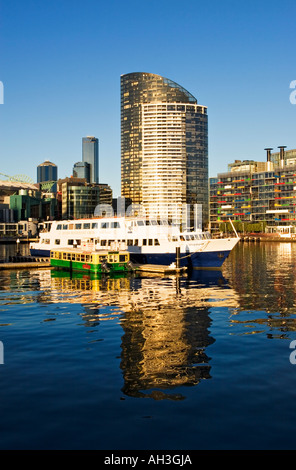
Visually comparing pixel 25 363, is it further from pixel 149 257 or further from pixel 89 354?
pixel 149 257

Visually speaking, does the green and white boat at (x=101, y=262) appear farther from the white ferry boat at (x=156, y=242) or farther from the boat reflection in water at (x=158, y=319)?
the boat reflection in water at (x=158, y=319)

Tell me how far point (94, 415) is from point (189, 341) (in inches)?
435

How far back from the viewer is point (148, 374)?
20.7 meters

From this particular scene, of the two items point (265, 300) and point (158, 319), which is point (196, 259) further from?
point (158, 319)

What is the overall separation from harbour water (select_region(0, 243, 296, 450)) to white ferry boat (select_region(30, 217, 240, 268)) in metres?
26.9

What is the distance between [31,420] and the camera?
1631 centimetres

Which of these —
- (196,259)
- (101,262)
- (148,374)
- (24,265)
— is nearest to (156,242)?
(196,259)

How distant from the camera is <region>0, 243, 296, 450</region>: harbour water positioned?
15.3m

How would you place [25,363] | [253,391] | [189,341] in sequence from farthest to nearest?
1. [189,341]
2. [25,363]
3. [253,391]

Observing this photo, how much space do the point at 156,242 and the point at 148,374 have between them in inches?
2068

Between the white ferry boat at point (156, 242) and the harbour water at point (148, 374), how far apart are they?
88.4ft

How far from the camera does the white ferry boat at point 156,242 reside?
6931cm
